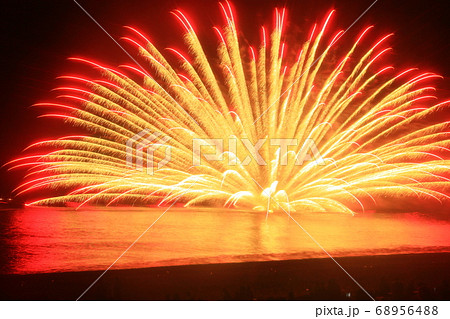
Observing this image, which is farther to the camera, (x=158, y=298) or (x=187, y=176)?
→ (x=187, y=176)

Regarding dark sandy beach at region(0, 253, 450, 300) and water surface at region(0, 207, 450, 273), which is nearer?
dark sandy beach at region(0, 253, 450, 300)

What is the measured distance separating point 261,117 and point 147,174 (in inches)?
221

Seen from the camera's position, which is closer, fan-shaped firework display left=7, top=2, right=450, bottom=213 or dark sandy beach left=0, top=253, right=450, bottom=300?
dark sandy beach left=0, top=253, right=450, bottom=300

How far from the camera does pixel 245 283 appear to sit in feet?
21.5

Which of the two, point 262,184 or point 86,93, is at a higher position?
point 86,93

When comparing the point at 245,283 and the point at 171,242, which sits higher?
the point at 171,242

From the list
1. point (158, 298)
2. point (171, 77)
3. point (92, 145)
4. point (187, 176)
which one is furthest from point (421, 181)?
point (158, 298)

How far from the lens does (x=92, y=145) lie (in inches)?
705

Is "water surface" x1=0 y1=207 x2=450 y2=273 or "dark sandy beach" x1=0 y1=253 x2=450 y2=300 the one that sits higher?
"water surface" x1=0 y1=207 x2=450 y2=273

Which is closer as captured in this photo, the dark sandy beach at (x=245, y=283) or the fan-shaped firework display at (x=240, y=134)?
the dark sandy beach at (x=245, y=283)

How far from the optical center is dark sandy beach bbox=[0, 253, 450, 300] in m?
5.82

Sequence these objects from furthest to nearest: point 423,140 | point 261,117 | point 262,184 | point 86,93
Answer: point 262,184 → point 261,117 → point 423,140 → point 86,93

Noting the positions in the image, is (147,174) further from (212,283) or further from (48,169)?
(212,283)

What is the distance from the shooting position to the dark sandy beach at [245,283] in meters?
5.82
